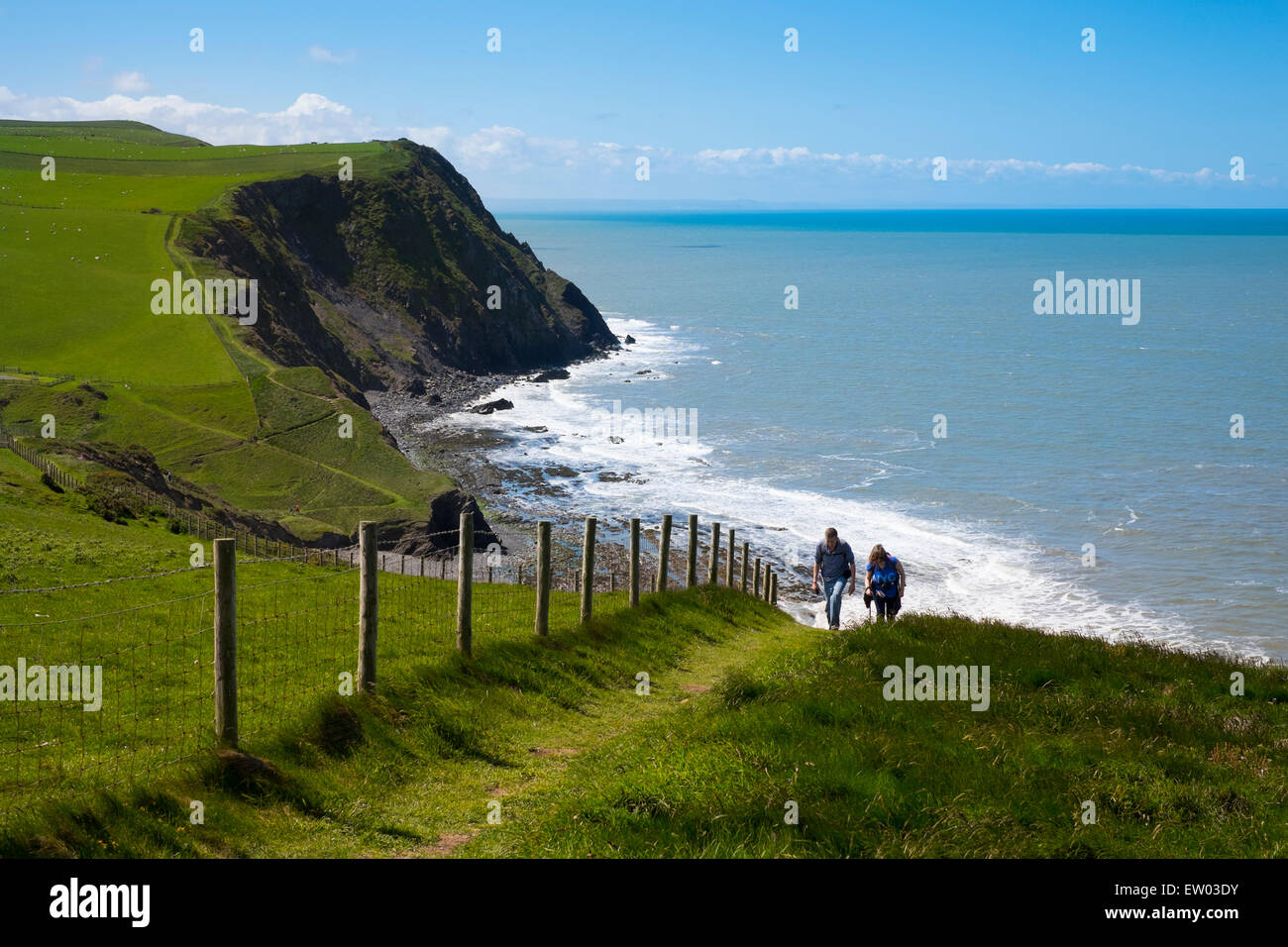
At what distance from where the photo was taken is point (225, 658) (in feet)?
32.8

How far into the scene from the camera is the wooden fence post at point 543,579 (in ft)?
49.8

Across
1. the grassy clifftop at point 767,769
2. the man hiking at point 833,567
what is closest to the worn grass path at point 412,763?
the grassy clifftop at point 767,769

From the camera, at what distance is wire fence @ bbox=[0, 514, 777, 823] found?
32.9 ft

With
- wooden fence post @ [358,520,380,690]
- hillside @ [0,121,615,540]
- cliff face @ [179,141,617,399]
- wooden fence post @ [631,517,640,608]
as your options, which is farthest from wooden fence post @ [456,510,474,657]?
cliff face @ [179,141,617,399]

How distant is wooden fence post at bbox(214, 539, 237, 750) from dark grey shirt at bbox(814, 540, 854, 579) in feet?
40.4

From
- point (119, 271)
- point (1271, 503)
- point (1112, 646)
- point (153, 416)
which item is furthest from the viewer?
point (119, 271)

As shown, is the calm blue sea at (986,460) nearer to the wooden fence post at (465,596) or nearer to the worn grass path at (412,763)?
the worn grass path at (412,763)

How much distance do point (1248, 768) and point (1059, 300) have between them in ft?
626

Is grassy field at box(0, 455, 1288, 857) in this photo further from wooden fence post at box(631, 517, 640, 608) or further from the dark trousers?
the dark trousers

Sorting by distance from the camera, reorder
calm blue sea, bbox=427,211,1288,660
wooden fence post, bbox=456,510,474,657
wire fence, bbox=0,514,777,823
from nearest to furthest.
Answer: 1. wire fence, bbox=0,514,777,823
2. wooden fence post, bbox=456,510,474,657
3. calm blue sea, bbox=427,211,1288,660

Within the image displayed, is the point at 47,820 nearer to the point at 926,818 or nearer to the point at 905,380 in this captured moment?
the point at 926,818

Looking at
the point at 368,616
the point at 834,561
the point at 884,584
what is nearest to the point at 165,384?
the point at 834,561
